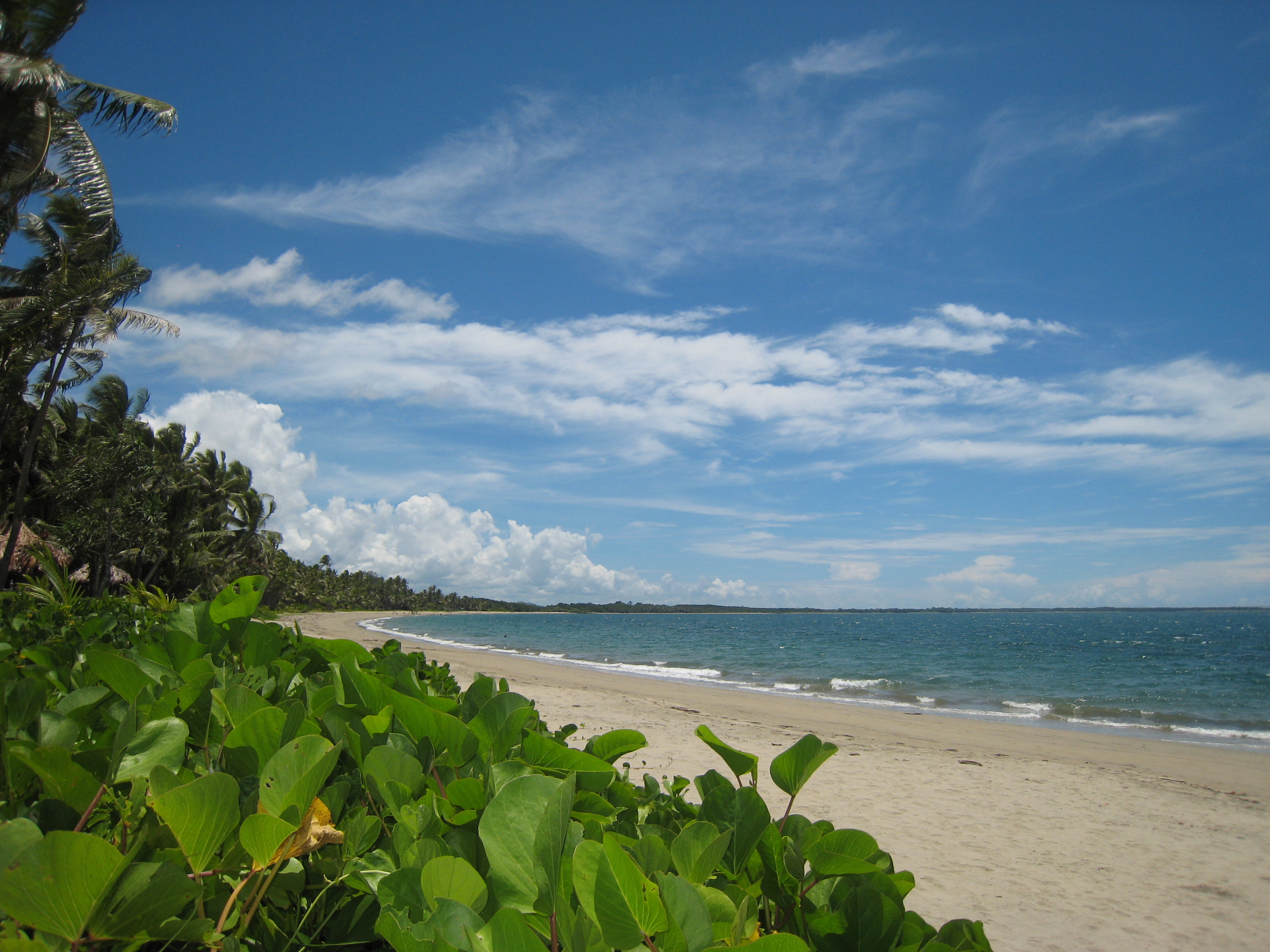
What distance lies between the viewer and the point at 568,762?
915 millimetres

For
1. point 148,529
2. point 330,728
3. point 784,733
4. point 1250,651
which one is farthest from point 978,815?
point 1250,651

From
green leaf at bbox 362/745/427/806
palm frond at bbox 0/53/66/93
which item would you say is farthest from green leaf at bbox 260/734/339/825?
palm frond at bbox 0/53/66/93

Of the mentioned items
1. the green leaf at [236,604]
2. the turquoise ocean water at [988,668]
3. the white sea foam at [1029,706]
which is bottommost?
the turquoise ocean water at [988,668]

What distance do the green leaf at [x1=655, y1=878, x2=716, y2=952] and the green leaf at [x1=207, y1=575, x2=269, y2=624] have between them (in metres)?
1.19

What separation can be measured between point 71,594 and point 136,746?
7280 millimetres

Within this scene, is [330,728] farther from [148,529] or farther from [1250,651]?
[1250,651]

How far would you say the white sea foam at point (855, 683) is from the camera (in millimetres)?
20281

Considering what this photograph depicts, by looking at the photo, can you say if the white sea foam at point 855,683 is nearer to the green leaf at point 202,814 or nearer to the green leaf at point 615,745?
the green leaf at point 615,745

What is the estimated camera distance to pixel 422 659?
83.6 inches

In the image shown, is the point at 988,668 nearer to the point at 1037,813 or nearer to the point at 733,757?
the point at 1037,813

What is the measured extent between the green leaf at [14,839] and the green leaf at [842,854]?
65 cm

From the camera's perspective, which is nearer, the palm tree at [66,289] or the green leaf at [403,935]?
the green leaf at [403,935]

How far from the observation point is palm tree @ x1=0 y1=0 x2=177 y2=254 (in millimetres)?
8781

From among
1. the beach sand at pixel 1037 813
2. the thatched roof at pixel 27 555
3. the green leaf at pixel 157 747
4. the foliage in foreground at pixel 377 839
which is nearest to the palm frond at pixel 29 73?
the beach sand at pixel 1037 813
